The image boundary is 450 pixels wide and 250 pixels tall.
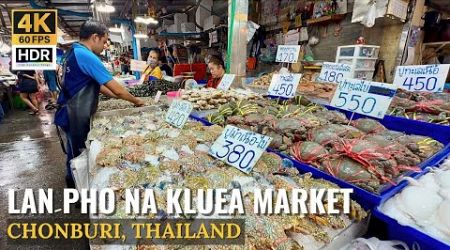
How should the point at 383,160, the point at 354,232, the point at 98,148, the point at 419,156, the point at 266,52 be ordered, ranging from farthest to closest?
the point at 266,52 → the point at 98,148 → the point at 419,156 → the point at 383,160 → the point at 354,232

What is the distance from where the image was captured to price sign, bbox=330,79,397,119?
215 cm

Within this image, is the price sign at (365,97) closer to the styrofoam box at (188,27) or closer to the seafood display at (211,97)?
the seafood display at (211,97)

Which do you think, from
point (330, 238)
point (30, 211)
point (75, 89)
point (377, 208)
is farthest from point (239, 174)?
point (30, 211)

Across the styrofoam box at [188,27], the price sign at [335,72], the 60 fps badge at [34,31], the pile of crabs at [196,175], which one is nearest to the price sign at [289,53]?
the price sign at [335,72]

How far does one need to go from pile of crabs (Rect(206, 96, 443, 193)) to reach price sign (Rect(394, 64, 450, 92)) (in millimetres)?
1156

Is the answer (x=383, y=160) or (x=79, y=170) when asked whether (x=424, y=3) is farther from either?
(x=79, y=170)

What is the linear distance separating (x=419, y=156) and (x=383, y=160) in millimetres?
423

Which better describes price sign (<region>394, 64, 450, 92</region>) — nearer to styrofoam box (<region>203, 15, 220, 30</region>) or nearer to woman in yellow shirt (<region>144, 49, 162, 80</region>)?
woman in yellow shirt (<region>144, 49, 162, 80</region>)

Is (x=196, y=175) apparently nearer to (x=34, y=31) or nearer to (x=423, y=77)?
(x=423, y=77)

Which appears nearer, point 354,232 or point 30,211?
point 354,232

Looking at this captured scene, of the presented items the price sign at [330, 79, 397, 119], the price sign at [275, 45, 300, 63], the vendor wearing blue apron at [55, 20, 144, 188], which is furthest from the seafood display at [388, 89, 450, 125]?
the vendor wearing blue apron at [55, 20, 144, 188]

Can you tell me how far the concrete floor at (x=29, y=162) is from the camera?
131 inches

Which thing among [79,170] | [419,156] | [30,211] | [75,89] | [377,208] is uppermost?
[75,89]

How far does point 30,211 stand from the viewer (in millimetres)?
3141
